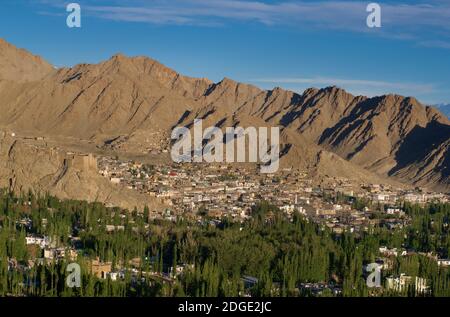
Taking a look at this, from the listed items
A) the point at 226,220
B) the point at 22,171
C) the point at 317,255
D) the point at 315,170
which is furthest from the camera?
the point at 315,170

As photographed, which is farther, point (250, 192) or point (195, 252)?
point (250, 192)

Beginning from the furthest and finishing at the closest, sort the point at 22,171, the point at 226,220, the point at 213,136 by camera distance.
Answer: the point at 213,136, the point at 22,171, the point at 226,220

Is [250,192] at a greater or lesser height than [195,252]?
greater

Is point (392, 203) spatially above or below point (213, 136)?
below

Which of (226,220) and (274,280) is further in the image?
(226,220)

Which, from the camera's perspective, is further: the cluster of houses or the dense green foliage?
the cluster of houses

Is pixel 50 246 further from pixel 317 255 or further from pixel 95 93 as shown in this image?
pixel 95 93

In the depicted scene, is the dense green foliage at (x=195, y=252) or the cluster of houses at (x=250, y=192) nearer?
the dense green foliage at (x=195, y=252)

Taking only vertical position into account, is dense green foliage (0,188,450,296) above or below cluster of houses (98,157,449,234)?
below

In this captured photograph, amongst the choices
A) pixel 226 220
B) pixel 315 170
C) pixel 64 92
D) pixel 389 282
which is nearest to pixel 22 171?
pixel 226 220

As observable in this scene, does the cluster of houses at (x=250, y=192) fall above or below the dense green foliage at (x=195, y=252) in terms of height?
above
